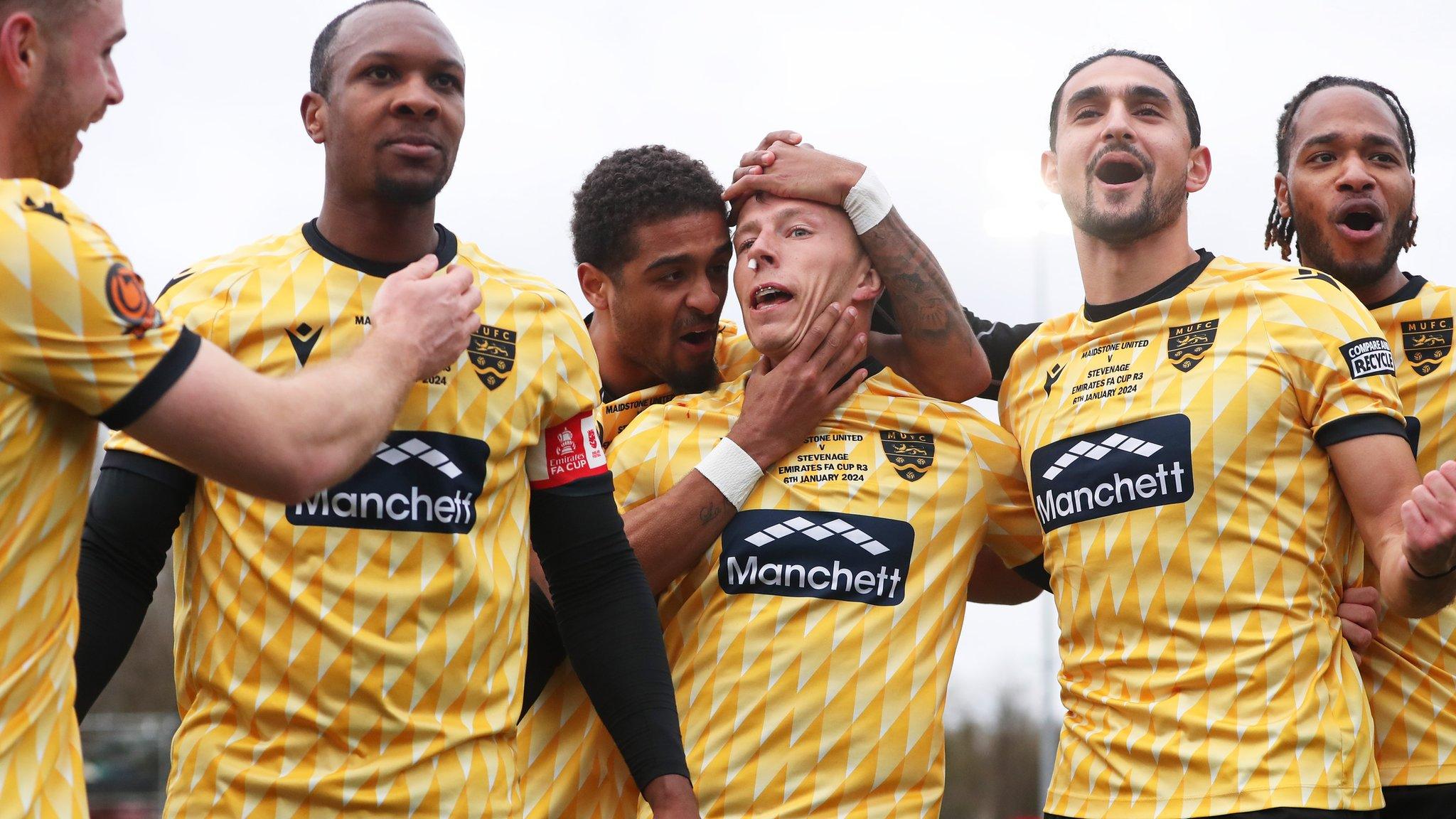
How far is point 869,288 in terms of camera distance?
4766 millimetres

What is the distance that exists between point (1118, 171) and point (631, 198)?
Result: 65.3 inches

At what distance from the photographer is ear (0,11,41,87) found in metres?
2.58

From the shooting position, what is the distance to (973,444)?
14.8 ft

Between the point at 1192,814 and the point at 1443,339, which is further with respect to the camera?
the point at 1443,339

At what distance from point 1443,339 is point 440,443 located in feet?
10.4

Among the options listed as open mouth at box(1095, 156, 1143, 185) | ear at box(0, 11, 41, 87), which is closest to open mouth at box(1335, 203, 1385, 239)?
open mouth at box(1095, 156, 1143, 185)

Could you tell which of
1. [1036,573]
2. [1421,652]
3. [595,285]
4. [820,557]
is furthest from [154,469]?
[1421,652]

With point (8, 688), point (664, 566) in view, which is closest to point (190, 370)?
point (8, 688)

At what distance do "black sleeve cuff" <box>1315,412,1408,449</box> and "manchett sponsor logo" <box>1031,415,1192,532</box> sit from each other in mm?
365

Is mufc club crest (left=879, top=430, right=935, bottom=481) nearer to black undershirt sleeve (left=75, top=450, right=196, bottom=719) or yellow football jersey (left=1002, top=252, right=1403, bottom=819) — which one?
yellow football jersey (left=1002, top=252, right=1403, bottom=819)

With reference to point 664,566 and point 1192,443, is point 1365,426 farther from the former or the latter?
point 664,566

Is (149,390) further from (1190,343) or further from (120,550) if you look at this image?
(1190,343)

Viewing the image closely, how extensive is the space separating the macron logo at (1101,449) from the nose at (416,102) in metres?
2.01

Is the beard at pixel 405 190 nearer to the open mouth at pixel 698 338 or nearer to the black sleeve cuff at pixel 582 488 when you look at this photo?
the black sleeve cuff at pixel 582 488
